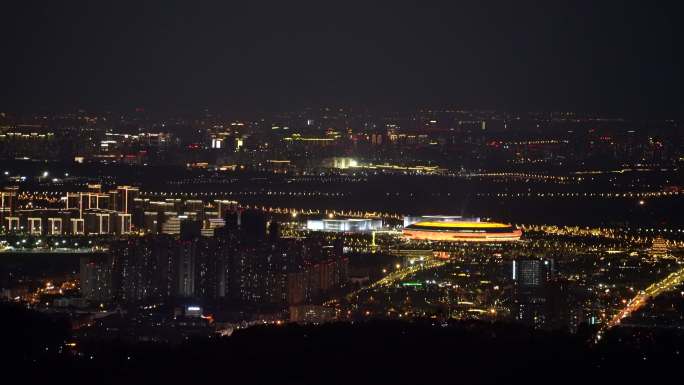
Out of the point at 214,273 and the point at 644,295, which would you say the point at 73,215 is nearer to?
the point at 214,273

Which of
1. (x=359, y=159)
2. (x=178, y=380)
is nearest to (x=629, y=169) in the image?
(x=359, y=159)

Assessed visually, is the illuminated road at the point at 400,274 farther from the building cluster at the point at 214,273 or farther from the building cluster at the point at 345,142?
the building cluster at the point at 345,142

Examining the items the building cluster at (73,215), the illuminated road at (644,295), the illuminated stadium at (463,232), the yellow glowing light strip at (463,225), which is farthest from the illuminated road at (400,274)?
the building cluster at (73,215)

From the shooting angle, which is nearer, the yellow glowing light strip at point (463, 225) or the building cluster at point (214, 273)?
the building cluster at point (214, 273)

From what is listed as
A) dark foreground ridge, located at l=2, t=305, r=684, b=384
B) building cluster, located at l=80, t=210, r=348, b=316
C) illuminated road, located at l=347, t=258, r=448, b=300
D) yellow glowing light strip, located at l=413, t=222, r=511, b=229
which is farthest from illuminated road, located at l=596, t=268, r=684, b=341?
yellow glowing light strip, located at l=413, t=222, r=511, b=229

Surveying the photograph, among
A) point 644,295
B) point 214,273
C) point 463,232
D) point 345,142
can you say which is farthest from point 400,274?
point 345,142

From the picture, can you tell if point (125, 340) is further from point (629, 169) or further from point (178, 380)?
point (629, 169)

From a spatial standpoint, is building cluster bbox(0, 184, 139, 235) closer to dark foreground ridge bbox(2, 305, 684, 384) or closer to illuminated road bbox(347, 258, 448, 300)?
illuminated road bbox(347, 258, 448, 300)
